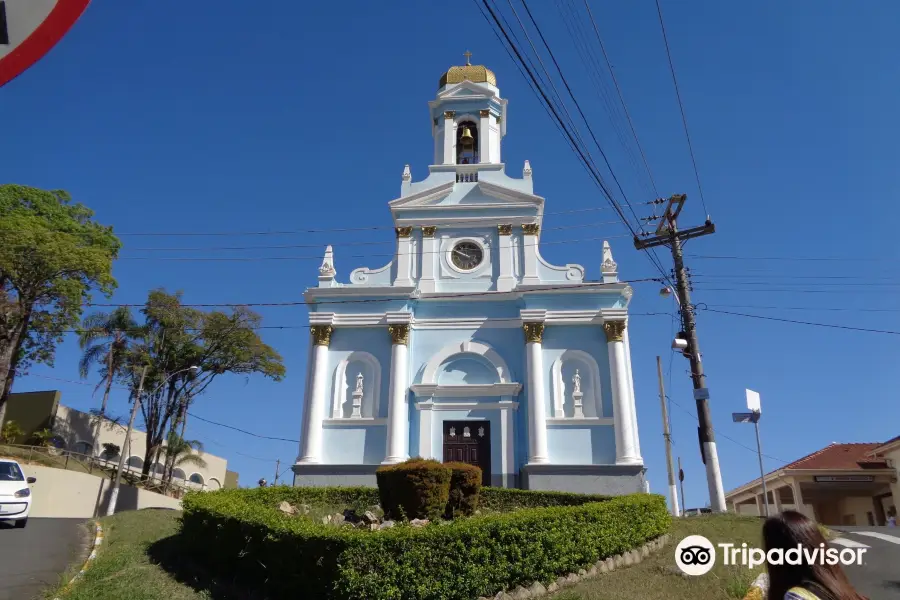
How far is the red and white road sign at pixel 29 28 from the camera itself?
1754 millimetres

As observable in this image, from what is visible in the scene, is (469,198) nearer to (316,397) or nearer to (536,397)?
(536,397)

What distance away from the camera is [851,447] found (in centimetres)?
3073

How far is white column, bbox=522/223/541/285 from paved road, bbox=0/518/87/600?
53.4 feet

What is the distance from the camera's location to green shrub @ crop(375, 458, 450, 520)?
12.8 metres

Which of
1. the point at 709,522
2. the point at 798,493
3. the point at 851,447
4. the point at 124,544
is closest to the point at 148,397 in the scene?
the point at 124,544

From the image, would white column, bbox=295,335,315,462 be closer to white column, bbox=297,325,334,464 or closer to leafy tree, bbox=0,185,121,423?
white column, bbox=297,325,334,464

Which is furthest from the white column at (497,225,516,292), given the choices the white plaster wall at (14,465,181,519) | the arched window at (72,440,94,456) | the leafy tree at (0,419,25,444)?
the arched window at (72,440,94,456)

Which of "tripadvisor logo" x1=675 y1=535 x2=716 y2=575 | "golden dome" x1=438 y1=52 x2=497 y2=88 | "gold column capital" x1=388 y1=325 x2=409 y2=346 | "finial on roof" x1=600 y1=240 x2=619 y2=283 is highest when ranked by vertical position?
"golden dome" x1=438 y1=52 x2=497 y2=88

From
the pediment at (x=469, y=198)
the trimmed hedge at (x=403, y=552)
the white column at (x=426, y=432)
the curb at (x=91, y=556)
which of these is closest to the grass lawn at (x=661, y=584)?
the trimmed hedge at (x=403, y=552)

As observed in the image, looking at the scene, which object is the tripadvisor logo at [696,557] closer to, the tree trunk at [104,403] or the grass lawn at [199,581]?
the grass lawn at [199,581]

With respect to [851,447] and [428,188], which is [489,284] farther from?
[851,447]

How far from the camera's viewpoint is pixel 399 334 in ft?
77.3

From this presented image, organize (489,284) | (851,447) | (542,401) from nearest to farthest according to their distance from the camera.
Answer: (542,401) → (489,284) → (851,447)

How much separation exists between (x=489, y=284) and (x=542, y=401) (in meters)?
5.16
